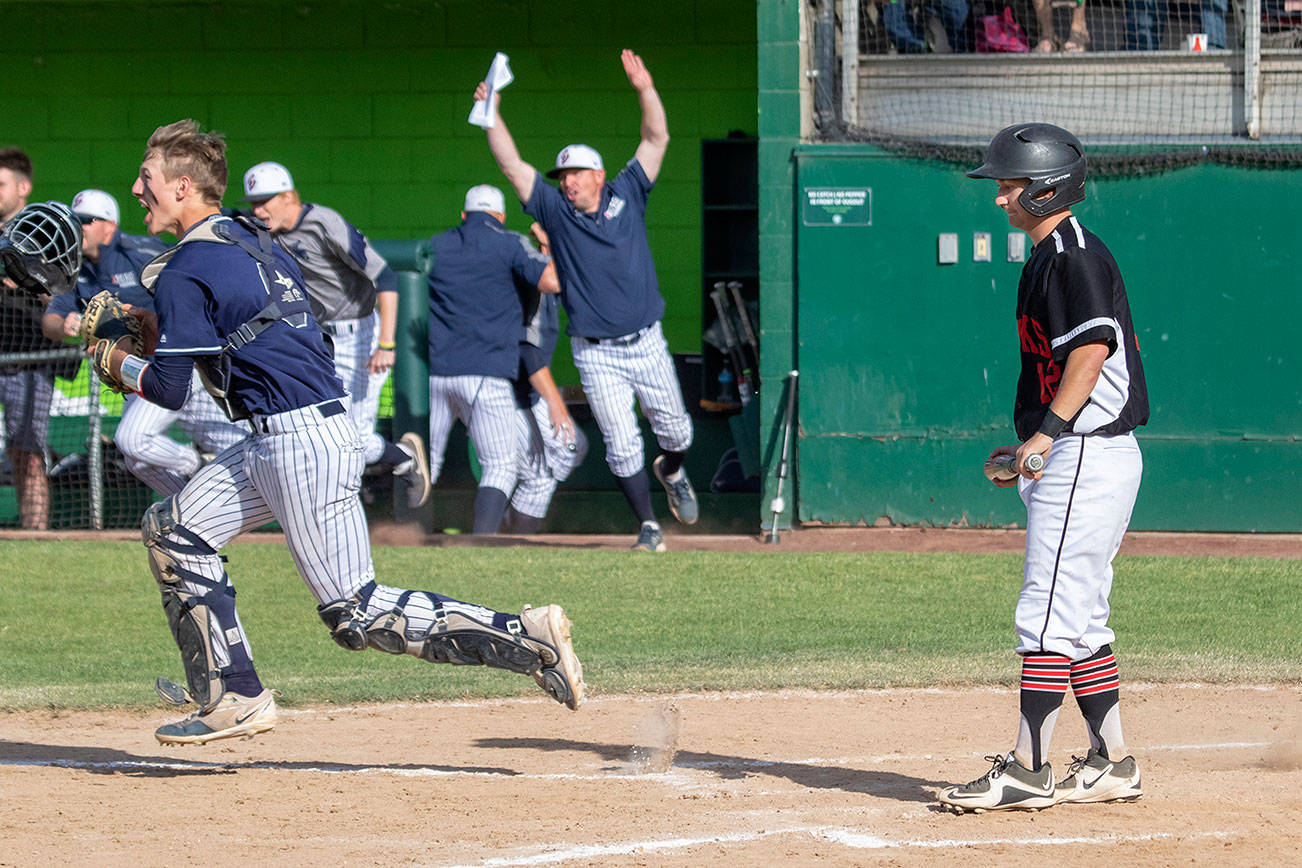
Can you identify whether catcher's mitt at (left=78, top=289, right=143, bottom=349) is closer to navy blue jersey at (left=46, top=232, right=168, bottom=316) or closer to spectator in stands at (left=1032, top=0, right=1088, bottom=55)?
navy blue jersey at (left=46, top=232, right=168, bottom=316)

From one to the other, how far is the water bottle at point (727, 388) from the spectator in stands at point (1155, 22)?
Result: 11.7ft

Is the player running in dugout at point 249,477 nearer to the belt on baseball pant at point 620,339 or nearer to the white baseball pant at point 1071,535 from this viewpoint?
the white baseball pant at point 1071,535

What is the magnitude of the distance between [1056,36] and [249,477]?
790 centimetres

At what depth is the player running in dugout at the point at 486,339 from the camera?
10492mm

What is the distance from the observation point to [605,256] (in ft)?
32.0

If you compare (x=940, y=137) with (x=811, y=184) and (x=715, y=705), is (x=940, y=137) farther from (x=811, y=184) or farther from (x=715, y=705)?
(x=715, y=705)

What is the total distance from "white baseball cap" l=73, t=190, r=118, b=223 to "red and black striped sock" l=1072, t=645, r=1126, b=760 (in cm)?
743

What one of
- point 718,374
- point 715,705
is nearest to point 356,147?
point 718,374

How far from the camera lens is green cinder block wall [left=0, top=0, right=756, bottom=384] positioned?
13477 mm

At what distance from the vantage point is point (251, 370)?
4.88 meters

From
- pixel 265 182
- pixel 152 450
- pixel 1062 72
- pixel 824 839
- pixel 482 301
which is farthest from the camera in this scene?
pixel 1062 72

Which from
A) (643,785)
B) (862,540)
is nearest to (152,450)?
(862,540)

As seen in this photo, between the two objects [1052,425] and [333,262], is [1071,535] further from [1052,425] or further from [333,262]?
[333,262]

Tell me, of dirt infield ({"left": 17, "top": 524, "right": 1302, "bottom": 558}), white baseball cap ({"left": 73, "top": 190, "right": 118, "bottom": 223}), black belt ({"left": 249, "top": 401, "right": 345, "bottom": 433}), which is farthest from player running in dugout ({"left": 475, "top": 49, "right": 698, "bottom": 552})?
black belt ({"left": 249, "top": 401, "right": 345, "bottom": 433})
